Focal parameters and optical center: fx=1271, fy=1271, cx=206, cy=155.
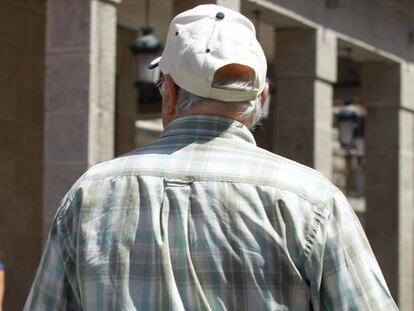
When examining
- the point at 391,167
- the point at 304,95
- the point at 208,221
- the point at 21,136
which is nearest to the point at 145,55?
the point at 21,136

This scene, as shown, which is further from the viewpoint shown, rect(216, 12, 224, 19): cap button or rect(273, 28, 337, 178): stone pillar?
rect(273, 28, 337, 178): stone pillar

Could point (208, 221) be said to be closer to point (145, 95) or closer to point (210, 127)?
point (210, 127)

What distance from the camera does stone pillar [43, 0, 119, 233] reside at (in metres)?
10.1

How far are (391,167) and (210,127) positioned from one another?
14.1 metres

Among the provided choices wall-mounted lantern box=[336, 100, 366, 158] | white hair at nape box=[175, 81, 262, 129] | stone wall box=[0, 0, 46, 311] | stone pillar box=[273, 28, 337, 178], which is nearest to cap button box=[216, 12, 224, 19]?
white hair at nape box=[175, 81, 262, 129]

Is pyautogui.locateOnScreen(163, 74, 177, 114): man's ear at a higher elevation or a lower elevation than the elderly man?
higher

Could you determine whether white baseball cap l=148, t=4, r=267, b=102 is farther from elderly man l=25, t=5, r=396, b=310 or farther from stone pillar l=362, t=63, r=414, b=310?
stone pillar l=362, t=63, r=414, b=310

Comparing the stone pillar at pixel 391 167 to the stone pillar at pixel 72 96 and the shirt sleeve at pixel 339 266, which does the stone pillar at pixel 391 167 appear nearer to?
the stone pillar at pixel 72 96

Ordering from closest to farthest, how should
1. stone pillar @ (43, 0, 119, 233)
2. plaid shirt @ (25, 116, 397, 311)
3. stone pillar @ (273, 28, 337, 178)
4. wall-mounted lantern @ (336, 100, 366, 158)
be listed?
plaid shirt @ (25, 116, 397, 311) < stone pillar @ (43, 0, 119, 233) < stone pillar @ (273, 28, 337, 178) < wall-mounted lantern @ (336, 100, 366, 158)

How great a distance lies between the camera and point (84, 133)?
33.2 feet

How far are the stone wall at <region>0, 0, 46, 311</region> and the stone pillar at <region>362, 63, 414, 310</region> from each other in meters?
5.16

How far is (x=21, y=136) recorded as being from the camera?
42.5ft

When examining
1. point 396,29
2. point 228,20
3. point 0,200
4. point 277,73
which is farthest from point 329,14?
point 228,20

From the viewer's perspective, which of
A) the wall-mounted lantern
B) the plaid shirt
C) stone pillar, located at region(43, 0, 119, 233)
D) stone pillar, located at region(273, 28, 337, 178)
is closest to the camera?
the plaid shirt
